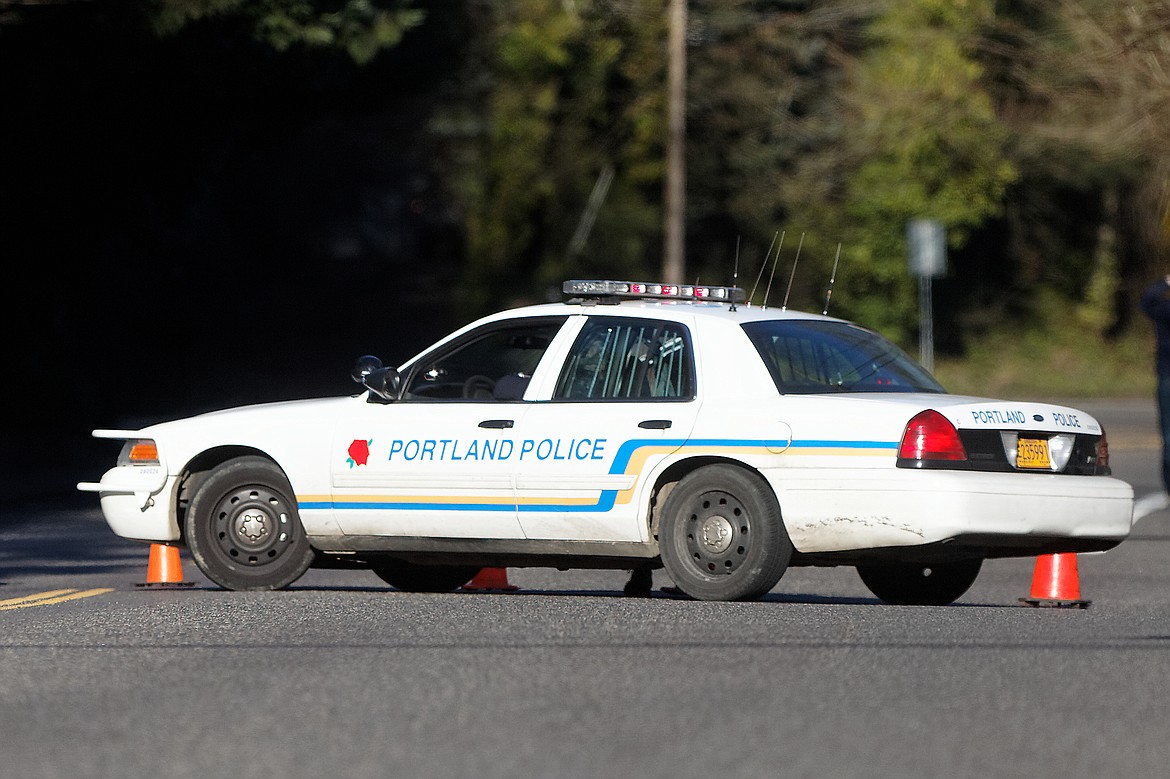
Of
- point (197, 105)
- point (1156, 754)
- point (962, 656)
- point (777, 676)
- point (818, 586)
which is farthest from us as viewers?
point (197, 105)

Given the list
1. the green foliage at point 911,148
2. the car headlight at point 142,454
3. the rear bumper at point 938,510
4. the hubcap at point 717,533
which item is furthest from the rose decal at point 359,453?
the green foliage at point 911,148

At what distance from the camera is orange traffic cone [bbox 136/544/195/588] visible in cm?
1139

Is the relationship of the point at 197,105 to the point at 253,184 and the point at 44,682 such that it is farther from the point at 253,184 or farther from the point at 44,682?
the point at 44,682

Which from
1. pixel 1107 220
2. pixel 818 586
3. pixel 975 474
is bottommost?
pixel 818 586

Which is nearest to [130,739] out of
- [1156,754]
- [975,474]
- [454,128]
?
[1156,754]

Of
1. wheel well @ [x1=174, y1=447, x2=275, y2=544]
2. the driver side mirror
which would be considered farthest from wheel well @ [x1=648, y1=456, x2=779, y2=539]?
wheel well @ [x1=174, y1=447, x2=275, y2=544]

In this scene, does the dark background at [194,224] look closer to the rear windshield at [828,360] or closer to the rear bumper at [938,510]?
the rear windshield at [828,360]

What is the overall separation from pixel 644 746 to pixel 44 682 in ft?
8.06

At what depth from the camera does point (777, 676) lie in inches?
288

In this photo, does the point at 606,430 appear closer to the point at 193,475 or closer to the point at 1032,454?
the point at 1032,454

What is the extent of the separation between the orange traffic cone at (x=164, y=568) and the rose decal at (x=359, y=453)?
59.6 inches

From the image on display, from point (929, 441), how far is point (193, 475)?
389cm

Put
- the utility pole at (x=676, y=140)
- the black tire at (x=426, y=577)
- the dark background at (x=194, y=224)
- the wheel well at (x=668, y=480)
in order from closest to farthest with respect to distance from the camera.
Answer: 1. the wheel well at (x=668, y=480)
2. the black tire at (x=426, y=577)
3. the dark background at (x=194, y=224)
4. the utility pole at (x=676, y=140)

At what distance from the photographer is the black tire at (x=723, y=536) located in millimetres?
9414
